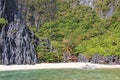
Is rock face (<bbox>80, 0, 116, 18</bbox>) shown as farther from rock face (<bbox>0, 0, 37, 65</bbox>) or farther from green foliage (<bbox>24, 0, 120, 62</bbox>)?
rock face (<bbox>0, 0, 37, 65</bbox>)

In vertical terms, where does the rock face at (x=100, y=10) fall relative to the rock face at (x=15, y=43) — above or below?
above

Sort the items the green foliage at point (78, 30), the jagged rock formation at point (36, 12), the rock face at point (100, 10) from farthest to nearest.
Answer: the jagged rock formation at point (36, 12) → the rock face at point (100, 10) → the green foliage at point (78, 30)

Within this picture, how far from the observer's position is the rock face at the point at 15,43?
67438 millimetres

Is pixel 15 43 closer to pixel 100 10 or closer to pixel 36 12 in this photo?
pixel 36 12

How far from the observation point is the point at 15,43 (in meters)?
70.1

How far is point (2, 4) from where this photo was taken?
76.6 metres

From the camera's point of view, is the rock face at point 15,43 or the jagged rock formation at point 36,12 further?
the jagged rock formation at point 36,12

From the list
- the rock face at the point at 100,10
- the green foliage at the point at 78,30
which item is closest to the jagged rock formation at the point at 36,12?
the green foliage at the point at 78,30

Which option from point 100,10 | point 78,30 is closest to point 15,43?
point 78,30

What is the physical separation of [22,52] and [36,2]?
4313 centimetres

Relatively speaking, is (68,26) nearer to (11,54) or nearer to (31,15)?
(31,15)

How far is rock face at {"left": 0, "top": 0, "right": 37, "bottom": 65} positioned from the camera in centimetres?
6744

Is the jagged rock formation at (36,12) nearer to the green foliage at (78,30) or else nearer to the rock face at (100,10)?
the green foliage at (78,30)

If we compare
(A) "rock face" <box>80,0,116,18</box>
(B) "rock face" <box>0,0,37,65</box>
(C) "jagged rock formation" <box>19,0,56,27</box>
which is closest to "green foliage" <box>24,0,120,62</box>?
(C) "jagged rock formation" <box>19,0,56,27</box>
